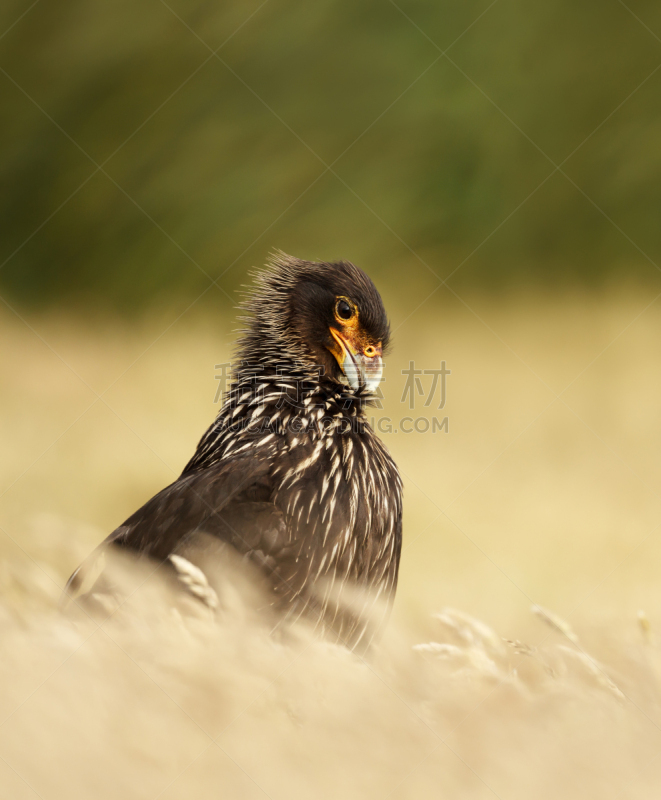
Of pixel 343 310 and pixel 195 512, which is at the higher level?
pixel 343 310

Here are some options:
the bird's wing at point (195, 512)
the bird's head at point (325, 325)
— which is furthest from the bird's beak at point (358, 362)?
the bird's wing at point (195, 512)

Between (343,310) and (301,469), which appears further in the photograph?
(343,310)

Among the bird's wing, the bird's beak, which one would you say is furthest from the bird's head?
the bird's wing

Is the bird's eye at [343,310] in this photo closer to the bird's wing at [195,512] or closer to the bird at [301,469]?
the bird at [301,469]

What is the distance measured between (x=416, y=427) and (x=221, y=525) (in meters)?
2.20

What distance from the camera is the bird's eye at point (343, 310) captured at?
180 cm

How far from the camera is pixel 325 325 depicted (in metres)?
1.85

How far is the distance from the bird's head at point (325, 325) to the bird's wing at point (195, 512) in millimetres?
390

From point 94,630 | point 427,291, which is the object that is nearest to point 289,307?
point 94,630

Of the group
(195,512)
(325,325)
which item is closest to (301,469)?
(195,512)

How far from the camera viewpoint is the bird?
1.46 metres

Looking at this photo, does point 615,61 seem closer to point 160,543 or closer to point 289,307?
point 289,307

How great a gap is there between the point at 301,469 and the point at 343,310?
0.49 meters

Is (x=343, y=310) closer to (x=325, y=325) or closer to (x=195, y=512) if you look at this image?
(x=325, y=325)
